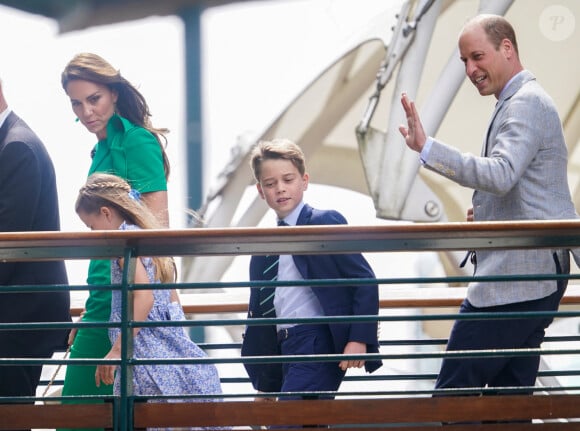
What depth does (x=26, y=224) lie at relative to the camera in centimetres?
423

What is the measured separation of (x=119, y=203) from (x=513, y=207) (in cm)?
124

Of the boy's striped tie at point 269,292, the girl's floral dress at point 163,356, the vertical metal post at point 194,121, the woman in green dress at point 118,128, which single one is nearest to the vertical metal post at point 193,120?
the vertical metal post at point 194,121

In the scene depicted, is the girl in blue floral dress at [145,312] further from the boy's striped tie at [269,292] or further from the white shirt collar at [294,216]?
the white shirt collar at [294,216]

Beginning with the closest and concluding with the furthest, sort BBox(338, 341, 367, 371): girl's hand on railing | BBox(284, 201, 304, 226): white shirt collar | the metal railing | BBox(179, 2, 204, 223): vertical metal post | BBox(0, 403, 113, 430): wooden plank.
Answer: the metal railing, BBox(0, 403, 113, 430): wooden plank, BBox(338, 341, 367, 371): girl's hand on railing, BBox(284, 201, 304, 226): white shirt collar, BBox(179, 2, 204, 223): vertical metal post

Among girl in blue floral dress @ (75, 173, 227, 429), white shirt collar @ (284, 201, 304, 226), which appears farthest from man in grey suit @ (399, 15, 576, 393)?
girl in blue floral dress @ (75, 173, 227, 429)

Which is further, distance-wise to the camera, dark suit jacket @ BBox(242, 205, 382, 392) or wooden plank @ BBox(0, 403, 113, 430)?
dark suit jacket @ BBox(242, 205, 382, 392)

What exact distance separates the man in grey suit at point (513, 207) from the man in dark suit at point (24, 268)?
1.30 meters

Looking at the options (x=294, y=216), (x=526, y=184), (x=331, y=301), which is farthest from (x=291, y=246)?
(x=526, y=184)

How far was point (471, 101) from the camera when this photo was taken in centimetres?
1271

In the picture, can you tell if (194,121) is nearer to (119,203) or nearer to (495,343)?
(119,203)

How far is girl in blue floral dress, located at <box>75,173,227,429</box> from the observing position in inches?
158

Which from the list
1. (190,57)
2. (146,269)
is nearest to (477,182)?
(146,269)

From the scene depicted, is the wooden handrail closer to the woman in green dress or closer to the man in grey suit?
the man in grey suit

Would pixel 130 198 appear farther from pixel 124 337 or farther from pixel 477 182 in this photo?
pixel 477 182
